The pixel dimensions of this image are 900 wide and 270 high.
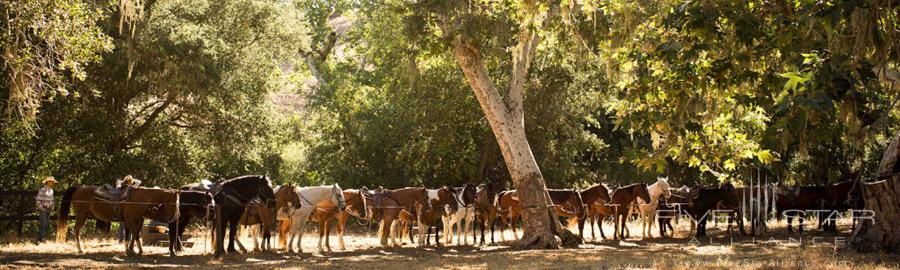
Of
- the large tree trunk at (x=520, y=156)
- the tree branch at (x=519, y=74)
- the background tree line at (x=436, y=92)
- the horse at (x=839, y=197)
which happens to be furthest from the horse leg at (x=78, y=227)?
the horse at (x=839, y=197)

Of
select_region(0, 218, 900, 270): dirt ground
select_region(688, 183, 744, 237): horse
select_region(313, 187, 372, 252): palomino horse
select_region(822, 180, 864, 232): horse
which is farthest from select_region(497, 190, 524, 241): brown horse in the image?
select_region(822, 180, 864, 232): horse

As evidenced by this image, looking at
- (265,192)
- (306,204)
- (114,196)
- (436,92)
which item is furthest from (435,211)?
(436,92)

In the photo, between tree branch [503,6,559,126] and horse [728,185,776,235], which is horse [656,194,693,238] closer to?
horse [728,185,776,235]

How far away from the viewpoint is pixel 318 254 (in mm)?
18125

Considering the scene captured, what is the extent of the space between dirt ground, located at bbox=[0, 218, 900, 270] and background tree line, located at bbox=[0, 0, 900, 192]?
1654mm

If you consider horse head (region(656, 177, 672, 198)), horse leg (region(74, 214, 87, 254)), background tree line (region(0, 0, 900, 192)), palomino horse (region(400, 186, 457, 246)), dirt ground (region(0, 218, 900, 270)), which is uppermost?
background tree line (region(0, 0, 900, 192))

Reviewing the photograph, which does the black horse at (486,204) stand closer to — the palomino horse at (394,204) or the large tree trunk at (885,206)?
the palomino horse at (394,204)

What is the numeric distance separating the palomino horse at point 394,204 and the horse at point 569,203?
3.42m

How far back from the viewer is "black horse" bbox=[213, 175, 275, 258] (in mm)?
16688

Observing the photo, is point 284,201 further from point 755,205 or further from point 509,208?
point 755,205

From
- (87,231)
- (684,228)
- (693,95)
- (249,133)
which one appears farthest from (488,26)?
(87,231)

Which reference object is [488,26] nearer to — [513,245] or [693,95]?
[513,245]

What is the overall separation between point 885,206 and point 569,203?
9162 millimetres

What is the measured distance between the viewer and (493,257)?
1681 cm
